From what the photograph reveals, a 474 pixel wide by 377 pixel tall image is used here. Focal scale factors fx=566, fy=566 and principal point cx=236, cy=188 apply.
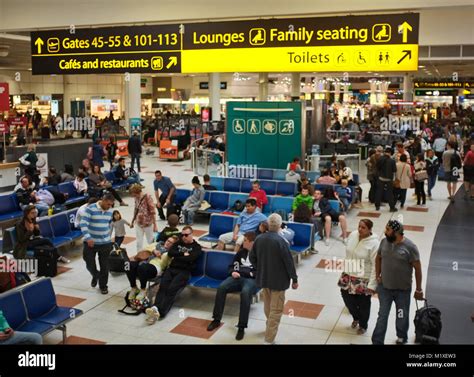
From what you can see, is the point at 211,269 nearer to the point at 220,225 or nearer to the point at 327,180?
the point at 220,225

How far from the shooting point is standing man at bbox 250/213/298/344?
256 inches

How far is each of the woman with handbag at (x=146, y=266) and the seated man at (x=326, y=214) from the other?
444cm

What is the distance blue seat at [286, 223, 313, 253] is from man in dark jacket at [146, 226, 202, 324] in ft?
8.82

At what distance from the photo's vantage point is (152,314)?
24.4ft

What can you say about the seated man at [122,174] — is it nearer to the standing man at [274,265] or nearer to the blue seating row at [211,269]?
the blue seating row at [211,269]

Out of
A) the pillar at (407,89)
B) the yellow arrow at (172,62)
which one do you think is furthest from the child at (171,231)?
the pillar at (407,89)

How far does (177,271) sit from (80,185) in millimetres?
7844

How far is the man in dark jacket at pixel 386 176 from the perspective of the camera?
49.0ft

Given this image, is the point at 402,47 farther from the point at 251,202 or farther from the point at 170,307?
the point at 170,307

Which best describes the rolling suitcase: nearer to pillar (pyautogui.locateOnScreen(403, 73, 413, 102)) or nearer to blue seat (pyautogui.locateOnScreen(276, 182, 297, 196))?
blue seat (pyautogui.locateOnScreen(276, 182, 297, 196))

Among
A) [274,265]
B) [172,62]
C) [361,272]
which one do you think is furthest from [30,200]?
[361,272]
